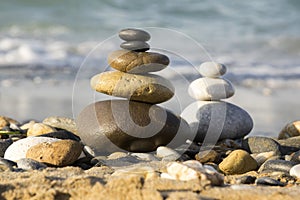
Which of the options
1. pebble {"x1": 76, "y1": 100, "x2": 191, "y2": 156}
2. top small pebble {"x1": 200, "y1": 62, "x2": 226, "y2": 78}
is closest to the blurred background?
top small pebble {"x1": 200, "y1": 62, "x2": 226, "y2": 78}

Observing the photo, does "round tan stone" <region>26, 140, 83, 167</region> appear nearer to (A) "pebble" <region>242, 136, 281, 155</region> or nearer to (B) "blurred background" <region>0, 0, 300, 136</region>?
(B) "blurred background" <region>0, 0, 300, 136</region>

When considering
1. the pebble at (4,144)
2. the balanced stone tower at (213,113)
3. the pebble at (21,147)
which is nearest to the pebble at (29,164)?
the pebble at (21,147)

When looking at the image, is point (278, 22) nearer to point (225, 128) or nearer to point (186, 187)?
point (225, 128)

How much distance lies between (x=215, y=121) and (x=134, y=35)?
1.14 metres

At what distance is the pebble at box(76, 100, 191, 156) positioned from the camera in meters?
3.82

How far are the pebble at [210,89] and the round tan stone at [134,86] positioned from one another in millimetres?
648

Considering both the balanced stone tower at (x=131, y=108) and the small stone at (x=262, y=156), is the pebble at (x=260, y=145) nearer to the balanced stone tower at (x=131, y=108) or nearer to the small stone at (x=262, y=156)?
the small stone at (x=262, y=156)

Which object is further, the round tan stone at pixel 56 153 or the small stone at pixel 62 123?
the small stone at pixel 62 123

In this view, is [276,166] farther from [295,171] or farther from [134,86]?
[134,86]

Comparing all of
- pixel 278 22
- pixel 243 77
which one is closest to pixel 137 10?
pixel 278 22

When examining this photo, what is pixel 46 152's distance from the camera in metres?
3.43

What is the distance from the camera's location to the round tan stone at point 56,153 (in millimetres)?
3403

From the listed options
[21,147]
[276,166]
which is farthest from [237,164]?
[21,147]

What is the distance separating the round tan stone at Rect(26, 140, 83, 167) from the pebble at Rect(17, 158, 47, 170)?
18 centimetres
